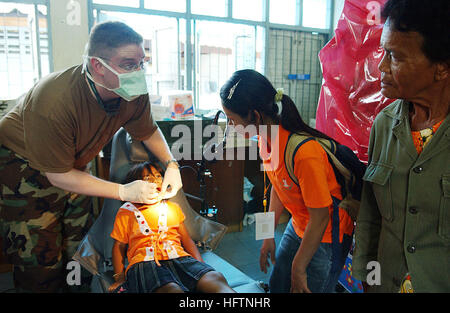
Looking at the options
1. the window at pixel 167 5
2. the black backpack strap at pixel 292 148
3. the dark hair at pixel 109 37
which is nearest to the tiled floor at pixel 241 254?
the black backpack strap at pixel 292 148

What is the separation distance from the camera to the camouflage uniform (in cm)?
142

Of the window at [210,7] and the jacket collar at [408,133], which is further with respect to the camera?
the window at [210,7]

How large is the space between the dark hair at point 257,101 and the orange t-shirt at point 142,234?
70 cm

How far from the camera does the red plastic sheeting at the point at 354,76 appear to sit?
158cm

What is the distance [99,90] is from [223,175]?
1585 mm

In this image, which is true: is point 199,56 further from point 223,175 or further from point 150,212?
point 150,212

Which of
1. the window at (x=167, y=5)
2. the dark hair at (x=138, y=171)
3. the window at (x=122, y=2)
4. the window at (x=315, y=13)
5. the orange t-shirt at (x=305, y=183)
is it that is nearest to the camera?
the orange t-shirt at (x=305, y=183)

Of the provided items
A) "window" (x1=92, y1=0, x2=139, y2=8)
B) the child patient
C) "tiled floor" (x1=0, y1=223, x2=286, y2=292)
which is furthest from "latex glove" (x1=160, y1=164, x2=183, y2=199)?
"window" (x1=92, y1=0, x2=139, y2=8)

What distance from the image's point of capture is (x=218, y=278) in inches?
50.6

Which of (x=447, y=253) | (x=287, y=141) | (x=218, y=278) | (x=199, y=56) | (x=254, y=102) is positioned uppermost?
(x=199, y=56)

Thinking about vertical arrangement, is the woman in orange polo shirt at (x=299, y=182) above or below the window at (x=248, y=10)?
below

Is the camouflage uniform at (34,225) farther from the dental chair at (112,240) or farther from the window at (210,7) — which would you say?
the window at (210,7)

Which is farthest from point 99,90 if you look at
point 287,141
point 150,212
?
point 287,141

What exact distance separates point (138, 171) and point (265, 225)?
69 cm
